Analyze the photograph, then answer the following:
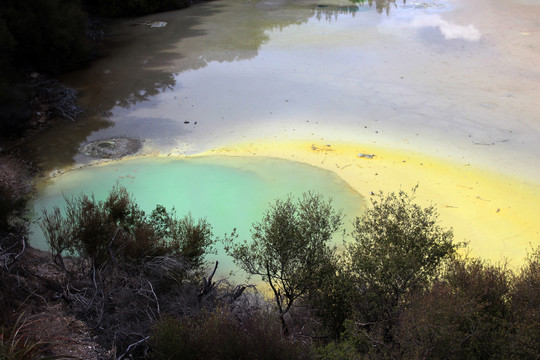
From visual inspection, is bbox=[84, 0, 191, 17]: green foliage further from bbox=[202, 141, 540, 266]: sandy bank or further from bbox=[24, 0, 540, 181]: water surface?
bbox=[202, 141, 540, 266]: sandy bank

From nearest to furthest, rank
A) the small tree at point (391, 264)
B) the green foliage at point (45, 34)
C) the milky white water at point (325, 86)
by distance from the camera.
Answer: the small tree at point (391, 264) < the milky white water at point (325, 86) < the green foliage at point (45, 34)

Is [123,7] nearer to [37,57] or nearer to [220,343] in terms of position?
[37,57]

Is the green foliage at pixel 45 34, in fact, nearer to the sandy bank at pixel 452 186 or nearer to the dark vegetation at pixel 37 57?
the dark vegetation at pixel 37 57

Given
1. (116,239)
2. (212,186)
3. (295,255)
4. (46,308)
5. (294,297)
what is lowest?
(294,297)

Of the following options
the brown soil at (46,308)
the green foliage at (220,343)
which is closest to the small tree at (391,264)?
the green foliage at (220,343)

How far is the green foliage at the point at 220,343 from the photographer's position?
25.1 ft

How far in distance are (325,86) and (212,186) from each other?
931 centimetres

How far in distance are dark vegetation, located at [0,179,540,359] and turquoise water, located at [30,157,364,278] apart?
8.21 feet

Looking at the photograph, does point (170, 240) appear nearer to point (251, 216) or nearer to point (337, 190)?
point (251, 216)

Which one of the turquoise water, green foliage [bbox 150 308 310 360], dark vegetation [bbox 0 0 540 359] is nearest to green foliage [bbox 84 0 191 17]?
the turquoise water

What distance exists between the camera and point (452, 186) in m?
15.8

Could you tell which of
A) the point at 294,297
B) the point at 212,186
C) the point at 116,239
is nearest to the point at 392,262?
the point at 294,297

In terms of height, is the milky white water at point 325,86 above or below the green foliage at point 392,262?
above

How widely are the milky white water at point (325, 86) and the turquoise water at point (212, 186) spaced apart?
82 cm
